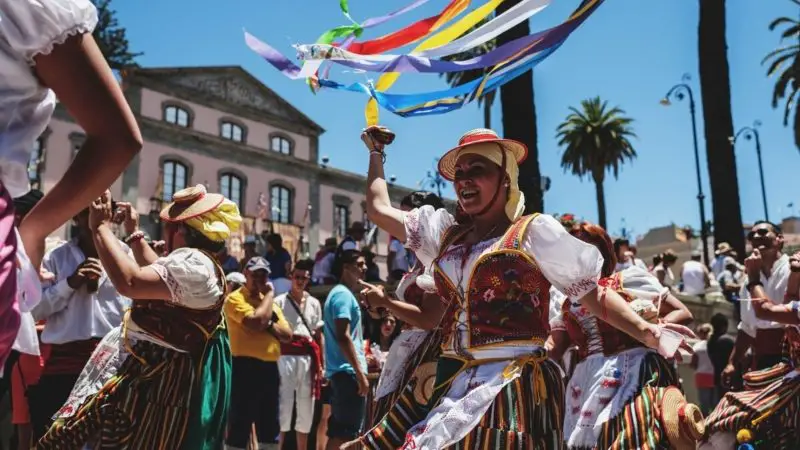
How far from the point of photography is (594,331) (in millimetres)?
4969

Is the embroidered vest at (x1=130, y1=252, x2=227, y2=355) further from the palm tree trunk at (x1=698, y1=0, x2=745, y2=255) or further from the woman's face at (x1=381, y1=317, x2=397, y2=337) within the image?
the palm tree trunk at (x1=698, y1=0, x2=745, y2=255)

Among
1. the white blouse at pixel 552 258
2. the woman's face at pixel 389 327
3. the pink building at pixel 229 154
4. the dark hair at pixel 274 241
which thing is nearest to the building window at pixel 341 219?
the pink building at pixel 229 154

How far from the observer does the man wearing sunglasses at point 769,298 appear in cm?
672

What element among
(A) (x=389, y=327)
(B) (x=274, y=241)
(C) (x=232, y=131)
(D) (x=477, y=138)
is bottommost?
(A) (x=389, y=327)

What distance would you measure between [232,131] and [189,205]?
37.3 m

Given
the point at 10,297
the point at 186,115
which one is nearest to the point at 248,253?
the point at 10,297

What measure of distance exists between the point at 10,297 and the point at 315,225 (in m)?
41.6

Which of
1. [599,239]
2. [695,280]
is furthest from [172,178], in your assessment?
[599,239]

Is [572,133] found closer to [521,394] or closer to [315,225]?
[315,225]

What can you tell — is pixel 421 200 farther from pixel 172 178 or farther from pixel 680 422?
pixel 172 178

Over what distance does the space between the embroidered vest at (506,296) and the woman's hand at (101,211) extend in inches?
62.3

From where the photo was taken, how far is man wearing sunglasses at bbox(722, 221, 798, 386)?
22.0 ft

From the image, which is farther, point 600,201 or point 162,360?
point 600,201

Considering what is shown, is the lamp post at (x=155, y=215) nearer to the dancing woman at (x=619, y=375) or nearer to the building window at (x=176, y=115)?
the building window at (x=176, y=115)
